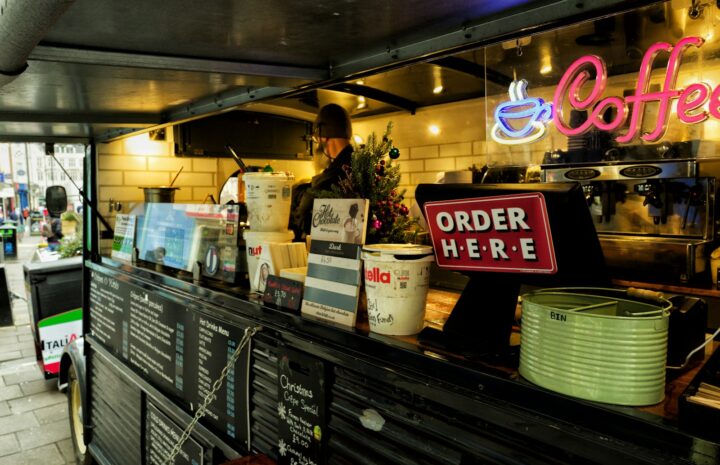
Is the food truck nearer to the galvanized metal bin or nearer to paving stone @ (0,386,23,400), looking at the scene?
the galvanized metal bin

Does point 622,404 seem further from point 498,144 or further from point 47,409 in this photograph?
point 47,409

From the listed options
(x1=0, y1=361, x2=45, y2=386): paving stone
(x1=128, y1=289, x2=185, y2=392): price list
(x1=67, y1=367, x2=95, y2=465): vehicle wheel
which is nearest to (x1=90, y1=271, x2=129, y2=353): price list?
(x1=128, y1=289, x2=185, y2=392): price list

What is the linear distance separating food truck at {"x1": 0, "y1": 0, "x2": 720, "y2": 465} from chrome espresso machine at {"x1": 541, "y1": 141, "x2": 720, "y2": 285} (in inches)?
0.7

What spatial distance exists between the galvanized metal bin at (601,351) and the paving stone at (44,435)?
498 cm

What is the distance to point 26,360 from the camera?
268 inches

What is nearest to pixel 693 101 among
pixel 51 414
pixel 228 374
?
pixel 228 374

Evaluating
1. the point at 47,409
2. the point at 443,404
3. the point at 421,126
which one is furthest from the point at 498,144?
the point at 47,409

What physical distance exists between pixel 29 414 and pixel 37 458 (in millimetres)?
1024

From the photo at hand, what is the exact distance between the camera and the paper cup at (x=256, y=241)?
7.67ft

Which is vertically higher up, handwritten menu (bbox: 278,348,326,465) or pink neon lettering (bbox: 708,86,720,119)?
pink neon lettering (bbox: 708,86,720,119)

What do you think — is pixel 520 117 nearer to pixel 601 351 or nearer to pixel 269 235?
pixel 269 235

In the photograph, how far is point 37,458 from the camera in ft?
14.2

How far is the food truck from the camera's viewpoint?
1186 millimetres

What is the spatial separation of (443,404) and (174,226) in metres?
2.33
